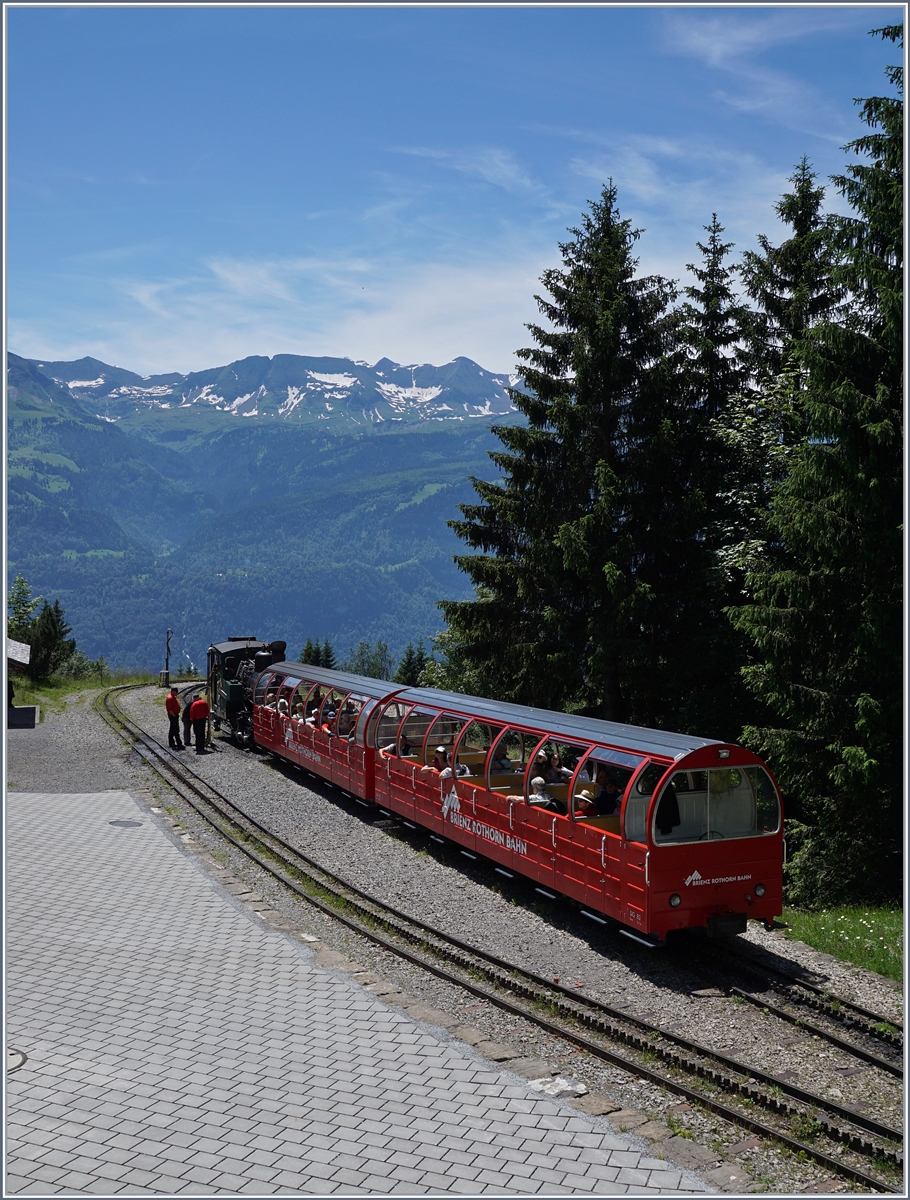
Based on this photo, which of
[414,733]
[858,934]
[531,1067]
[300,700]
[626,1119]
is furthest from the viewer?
[300,700]

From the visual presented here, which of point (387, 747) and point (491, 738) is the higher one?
point (491, 738)

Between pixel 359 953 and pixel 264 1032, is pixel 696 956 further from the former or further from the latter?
pixel 264 1032

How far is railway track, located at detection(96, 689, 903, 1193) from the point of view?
26.2 feet

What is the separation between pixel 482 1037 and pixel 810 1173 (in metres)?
3.59

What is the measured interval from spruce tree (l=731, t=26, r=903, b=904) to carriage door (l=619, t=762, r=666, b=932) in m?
5.16

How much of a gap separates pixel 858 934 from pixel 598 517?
13.6 metres

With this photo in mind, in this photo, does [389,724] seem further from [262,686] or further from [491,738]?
[262,686]

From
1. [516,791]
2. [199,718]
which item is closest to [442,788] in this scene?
[516,791]

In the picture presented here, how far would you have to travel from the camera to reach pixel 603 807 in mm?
13508

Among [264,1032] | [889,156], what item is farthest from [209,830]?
[889,156]

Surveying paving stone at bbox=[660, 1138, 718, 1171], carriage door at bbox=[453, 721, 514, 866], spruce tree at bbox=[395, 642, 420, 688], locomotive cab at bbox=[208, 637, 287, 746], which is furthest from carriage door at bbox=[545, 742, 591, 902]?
spruce tree at bbox=[395, 642, 420, 688]

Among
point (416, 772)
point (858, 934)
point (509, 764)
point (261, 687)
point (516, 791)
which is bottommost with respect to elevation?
point (858, 934)

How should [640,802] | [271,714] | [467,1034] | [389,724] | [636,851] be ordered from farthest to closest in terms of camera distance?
1. [271,714]
2. [389,724]
3. [640,802]
4. [636,851]
5. [467,1034]

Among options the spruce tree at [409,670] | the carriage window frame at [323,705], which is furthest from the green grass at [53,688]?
the spruce tree at [409,670]
